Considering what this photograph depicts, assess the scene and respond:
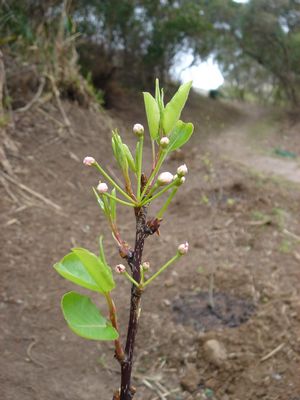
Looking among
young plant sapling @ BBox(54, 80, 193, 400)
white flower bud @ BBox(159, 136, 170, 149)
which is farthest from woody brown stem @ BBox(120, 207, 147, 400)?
white flower bud @ BBox(159, 136, 170, 149)

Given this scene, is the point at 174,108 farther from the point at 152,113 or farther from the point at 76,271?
the point at 76,271

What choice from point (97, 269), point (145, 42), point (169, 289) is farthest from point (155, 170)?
point (145, 42)

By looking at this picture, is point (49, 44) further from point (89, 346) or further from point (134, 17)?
point (134, 17)

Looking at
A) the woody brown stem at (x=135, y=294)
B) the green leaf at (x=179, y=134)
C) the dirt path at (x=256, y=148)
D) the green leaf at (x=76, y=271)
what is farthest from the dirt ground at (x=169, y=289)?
the dirt path at (x=256, y=148)

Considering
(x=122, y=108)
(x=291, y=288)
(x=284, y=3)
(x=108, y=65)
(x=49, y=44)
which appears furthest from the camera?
(x=284, y=3)

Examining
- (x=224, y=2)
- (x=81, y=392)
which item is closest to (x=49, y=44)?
(x=81, y=392)

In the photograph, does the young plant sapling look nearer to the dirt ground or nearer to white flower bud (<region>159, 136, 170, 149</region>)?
white flower bud (<region>159, 136, 170, 149</region>)

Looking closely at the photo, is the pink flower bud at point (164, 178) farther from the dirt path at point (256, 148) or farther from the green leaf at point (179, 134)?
the dirt path at point (256, 148)

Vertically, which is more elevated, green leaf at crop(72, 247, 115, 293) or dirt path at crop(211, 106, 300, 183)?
green leaf at crop(72, 247, 115, 293)
